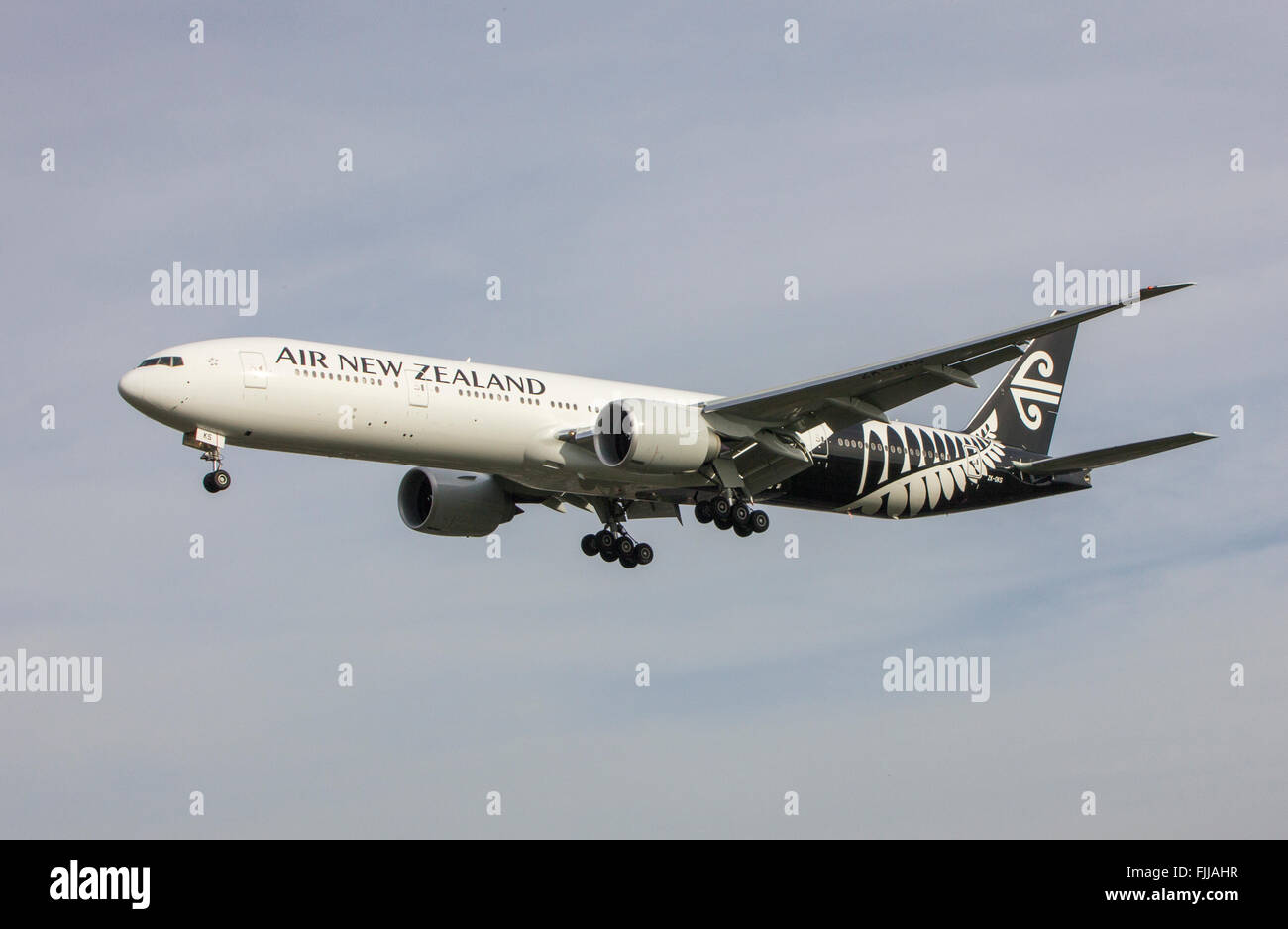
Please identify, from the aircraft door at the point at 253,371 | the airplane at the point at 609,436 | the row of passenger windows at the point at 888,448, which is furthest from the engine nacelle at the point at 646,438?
the aircraft door at the point at 253,371

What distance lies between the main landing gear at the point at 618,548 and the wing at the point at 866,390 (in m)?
6.10

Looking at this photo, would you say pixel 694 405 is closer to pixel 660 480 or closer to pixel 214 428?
pixel 660 480

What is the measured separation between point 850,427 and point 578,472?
31.1 feet

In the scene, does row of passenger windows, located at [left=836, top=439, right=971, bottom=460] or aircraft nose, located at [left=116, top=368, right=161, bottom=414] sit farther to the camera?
row of passenger windows, located at [left=836, top=439, right=971, bottom=460]

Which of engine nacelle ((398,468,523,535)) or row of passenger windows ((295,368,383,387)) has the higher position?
row of passenger windows ((295,368,383,387))

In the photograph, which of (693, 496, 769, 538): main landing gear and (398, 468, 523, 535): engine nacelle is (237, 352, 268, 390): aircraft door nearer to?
(398, 468, 523, 535): engine nacelle

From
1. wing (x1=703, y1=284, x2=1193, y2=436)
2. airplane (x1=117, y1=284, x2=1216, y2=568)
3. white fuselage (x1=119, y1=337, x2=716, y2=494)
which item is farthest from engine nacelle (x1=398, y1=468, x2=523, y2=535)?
wing (x1=703, y1=284, x2=1193, y2=436)

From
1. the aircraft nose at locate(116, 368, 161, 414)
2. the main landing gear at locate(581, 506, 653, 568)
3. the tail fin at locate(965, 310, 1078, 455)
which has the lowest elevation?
the main landing gear at locate(581, 506, 653, 568)

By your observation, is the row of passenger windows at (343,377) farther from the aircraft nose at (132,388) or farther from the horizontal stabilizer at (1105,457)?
the horizontal stabilizer at (1105,457)

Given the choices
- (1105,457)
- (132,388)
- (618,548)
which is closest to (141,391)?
(132,388)

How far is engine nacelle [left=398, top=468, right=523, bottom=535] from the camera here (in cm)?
4638

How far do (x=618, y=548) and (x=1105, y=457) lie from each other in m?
14.0

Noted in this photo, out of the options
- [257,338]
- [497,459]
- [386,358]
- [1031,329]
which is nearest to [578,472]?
[497,459]

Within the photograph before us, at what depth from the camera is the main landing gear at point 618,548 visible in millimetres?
46938
